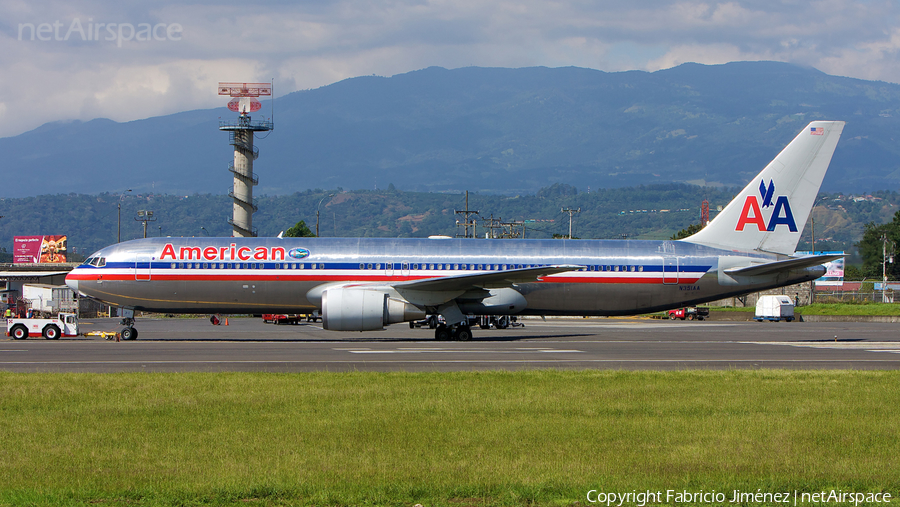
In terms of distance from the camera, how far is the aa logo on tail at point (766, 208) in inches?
1414

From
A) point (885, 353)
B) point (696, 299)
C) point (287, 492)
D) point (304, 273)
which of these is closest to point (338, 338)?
point (304, 273)

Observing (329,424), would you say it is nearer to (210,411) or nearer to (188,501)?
(210,411)

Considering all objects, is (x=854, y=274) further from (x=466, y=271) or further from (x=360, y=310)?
(x=360, y=310)

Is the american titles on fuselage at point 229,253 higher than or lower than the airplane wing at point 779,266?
higher

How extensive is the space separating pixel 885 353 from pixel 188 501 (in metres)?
26.2

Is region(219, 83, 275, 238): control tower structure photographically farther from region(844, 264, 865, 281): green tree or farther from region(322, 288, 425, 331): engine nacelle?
region(844, 264, 865, 281): green tree

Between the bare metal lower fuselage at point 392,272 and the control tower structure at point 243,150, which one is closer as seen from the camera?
the bare metal lower fuselage at point 392,272

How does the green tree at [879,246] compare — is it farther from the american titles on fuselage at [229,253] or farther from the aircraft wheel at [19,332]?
the aircraft wheel at [19,332]

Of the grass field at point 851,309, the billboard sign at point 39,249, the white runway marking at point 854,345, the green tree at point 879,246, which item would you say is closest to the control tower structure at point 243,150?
the billboard sign at point 39,249

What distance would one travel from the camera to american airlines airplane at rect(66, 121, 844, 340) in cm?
3322

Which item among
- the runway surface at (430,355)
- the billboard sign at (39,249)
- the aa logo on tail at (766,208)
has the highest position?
the billboard sign at (39,249)

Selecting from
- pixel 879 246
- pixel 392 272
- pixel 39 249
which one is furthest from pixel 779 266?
pixel 39 249

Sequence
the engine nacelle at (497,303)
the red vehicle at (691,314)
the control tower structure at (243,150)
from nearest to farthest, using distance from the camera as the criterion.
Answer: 1. the engine nacelle at (497,303)
2. the red vehicle at (691,314)
3. the control tower structure at (243,150)

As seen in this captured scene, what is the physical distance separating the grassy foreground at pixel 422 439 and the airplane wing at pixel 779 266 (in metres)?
15.2
